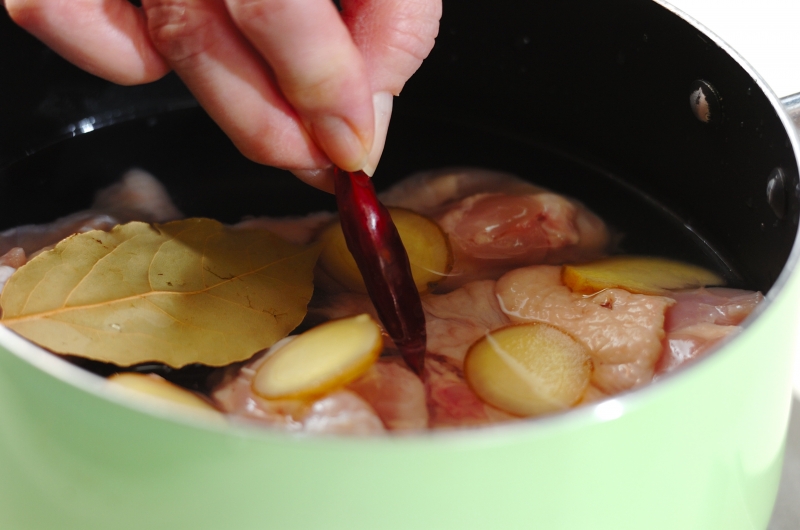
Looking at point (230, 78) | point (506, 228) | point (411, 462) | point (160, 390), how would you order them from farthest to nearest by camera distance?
1. point (506, 228)
2. point (230, 78)
3. point (160, 390)
4. point (411, 462)

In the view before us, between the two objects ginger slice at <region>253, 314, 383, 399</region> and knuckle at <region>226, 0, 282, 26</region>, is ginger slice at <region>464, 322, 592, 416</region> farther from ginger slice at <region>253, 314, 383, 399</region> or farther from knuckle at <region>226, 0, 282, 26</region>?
knuckle at <region>226, 0, 282, 26</region>

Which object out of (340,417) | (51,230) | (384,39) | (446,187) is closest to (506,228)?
(446,187)

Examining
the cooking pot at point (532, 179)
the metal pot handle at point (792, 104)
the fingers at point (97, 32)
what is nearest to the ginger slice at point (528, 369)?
the cooking pot at point (532, 179)

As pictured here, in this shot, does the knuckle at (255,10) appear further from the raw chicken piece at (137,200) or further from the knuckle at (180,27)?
the raw chicken piece at (137,200)

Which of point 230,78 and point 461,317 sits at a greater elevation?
point 230,78

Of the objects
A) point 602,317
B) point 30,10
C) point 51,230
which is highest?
point 30,10

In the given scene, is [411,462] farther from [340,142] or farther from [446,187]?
[446,187]

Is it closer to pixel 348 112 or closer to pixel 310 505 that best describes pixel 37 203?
pixel 348 112
